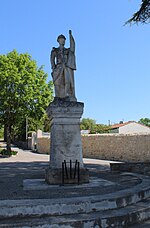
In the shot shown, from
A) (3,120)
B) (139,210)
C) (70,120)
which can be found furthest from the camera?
(3,120)

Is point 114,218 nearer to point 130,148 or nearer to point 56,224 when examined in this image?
point 56,224

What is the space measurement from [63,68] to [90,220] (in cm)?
463

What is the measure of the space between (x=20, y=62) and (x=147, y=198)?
80.1 ft

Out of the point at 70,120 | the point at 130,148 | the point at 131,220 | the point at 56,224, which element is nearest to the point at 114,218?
the point at 131,220

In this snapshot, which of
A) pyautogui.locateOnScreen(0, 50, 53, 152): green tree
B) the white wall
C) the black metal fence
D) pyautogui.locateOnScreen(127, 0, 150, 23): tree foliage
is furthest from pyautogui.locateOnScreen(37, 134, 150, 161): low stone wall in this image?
the white wall

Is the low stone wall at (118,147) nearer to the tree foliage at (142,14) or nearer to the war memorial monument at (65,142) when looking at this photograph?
the tree foliage at (142,14)

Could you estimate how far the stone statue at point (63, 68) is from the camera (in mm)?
7973

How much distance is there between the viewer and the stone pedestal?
7.31m

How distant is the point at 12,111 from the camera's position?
2831 cm

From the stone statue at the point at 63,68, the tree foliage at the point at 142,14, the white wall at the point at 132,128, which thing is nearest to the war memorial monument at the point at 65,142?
the stone statue at the point at 63,68

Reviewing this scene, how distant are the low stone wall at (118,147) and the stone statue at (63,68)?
15.3 meters

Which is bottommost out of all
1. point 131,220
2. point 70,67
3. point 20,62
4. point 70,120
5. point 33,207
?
point 131,220

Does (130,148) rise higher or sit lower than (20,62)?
lower

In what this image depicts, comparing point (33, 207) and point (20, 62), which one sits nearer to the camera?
point (33, 207)
